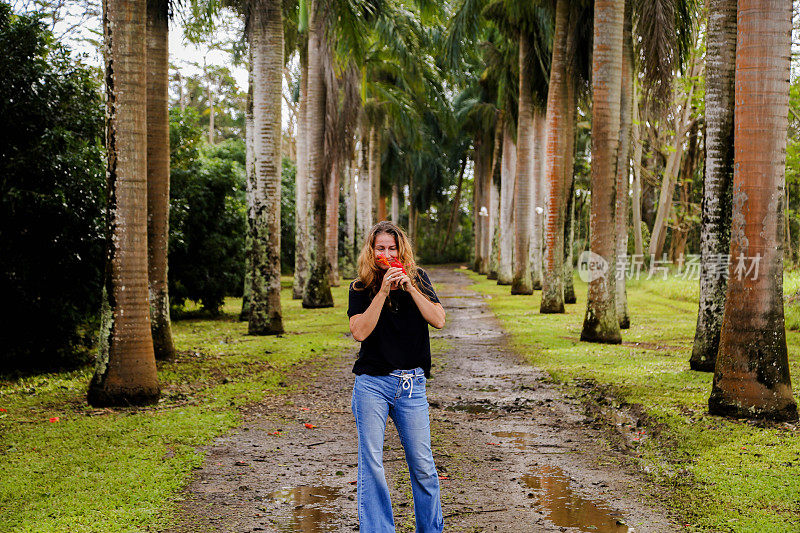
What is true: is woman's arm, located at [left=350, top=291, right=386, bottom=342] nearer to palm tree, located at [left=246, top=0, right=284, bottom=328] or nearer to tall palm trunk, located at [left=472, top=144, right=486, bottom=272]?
palm tree, located at [left=246, top=0, right=284, bottom=328]

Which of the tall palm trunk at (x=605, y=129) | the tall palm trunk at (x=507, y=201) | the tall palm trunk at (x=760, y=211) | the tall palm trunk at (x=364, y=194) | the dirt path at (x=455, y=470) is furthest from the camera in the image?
the tall palm trunk at (x=364, y=194)

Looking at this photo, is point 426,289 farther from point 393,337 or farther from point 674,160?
point 674,160

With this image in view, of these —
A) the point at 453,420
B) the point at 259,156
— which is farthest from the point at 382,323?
the point at 259,156

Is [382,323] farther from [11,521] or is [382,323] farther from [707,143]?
[707,143]

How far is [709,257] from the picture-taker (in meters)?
9.70

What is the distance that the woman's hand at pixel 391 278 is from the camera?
3.96 m

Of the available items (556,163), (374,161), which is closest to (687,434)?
(556,163)

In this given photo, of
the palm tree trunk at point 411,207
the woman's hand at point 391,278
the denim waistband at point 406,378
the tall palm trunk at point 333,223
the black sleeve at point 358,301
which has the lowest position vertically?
the denim waistband at point 406,378

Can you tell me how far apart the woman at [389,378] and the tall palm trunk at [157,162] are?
742 centimetres

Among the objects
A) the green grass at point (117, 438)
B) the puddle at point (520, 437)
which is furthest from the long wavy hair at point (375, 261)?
the puddle at point (520, 437)

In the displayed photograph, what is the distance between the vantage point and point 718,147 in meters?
9.52

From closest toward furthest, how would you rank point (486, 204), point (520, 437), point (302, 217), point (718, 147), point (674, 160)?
point (520, 437), point (718, 147), point (302, 217), point (674, 160), point (486, 204)

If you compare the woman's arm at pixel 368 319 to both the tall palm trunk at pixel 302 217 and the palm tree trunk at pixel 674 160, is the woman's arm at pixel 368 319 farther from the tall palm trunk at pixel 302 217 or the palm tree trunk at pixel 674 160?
the palm tree trunk at pixel 674 160

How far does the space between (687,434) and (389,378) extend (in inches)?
167
